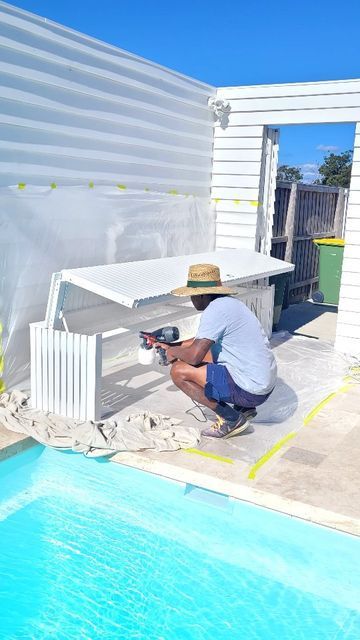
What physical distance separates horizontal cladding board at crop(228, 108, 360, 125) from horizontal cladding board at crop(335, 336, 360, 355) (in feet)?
8.64

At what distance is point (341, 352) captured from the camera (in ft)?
25.9

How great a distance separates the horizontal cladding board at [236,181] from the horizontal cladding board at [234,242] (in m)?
0.69

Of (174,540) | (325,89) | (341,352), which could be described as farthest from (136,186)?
(174,540)

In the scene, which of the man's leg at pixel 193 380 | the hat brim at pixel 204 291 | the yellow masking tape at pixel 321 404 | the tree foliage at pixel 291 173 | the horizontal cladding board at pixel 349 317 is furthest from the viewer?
the tree foliage at pixel 291 173

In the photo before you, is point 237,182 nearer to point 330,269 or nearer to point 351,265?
point 351,265

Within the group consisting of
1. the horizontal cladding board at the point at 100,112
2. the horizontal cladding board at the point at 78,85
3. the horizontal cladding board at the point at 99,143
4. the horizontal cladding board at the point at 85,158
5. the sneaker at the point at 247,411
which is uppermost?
the horizontal cladding board at the point at 78,85

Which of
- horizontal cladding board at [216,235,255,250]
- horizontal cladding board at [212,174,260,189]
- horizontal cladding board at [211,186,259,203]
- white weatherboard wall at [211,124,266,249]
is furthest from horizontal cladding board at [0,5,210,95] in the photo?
horizontal cladding board at [216,235,255,250]

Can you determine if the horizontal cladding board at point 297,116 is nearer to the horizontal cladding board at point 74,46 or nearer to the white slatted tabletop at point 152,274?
the horizontal cladding board at point 74,46

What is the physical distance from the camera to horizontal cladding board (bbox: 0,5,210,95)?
5.26m

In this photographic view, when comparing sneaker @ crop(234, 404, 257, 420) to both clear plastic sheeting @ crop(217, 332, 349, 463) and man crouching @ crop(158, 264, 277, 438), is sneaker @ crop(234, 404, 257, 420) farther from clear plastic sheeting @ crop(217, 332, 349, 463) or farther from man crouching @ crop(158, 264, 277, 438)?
clear plastic sheeting @ crop(217, 332, 349, 463)

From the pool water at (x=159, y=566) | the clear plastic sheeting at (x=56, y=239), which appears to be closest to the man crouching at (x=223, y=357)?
the pool water at (x=159, y=566)

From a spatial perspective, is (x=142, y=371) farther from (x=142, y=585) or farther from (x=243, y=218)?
(x=142, y=585)

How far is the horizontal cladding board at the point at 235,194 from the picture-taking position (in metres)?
8.42

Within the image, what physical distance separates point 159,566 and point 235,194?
5924mm
